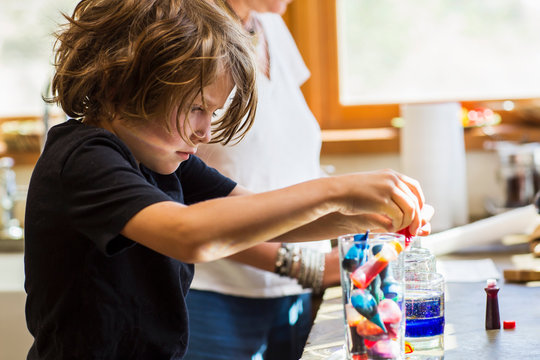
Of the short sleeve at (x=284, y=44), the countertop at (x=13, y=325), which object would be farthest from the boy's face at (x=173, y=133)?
the countertop at (x=13, y=325)

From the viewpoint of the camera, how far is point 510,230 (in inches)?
76.1

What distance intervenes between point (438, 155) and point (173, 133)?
145 cm

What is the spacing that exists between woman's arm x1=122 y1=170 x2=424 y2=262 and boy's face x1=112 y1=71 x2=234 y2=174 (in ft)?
0.49

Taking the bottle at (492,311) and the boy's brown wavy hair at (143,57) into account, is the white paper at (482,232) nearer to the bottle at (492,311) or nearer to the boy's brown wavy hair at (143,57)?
the bottle at (492,311)

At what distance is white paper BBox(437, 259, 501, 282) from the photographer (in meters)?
1.52

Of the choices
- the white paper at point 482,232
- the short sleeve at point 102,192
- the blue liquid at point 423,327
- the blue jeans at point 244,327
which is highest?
the short sleeve at point 102,192

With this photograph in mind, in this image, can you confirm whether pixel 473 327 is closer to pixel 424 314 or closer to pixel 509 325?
pixel 509 325

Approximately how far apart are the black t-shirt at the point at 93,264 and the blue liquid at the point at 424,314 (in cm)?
31

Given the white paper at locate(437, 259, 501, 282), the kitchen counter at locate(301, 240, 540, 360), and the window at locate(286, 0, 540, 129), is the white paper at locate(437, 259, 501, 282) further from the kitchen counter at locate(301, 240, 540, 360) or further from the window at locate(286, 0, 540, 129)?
the window at locate(286, 0, 540, 129)

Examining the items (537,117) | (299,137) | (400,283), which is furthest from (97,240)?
(537,117)

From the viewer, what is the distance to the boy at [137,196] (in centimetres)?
82

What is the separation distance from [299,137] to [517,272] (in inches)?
22.2

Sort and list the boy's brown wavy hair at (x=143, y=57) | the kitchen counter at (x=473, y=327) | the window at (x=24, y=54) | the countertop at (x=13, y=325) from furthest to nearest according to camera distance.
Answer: the window at (x=24, y=54)
the countertop at (x=13, y=325)
the kitchen counter at (x=473, y=327)
the boy's brown wavy hair at (x=143, y=57)

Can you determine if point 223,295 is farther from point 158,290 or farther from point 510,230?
point 510,230
